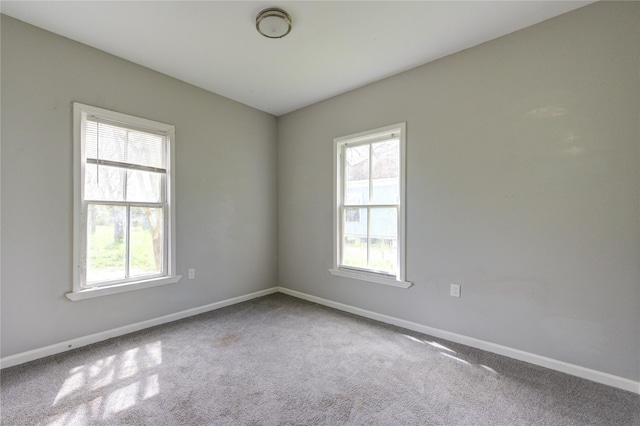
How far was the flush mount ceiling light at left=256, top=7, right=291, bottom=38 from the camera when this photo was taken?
208 cm

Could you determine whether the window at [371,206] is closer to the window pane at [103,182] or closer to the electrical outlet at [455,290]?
the electrical outlet at [455,290]

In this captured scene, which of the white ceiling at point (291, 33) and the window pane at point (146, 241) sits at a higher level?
the white ceiling at point (291, 33)

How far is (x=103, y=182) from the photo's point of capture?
2.67m

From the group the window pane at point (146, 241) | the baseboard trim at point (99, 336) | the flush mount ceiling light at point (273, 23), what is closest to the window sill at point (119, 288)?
the window pane at point (146, 241)

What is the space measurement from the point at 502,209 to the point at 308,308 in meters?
2.43

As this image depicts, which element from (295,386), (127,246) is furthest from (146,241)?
(295,386)

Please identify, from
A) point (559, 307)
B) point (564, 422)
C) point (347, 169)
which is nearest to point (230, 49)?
point (347, 169)

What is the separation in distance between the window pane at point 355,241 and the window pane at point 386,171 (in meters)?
0.30

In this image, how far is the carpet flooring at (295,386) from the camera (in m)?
1.66

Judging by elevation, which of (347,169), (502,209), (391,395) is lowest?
(391,395)

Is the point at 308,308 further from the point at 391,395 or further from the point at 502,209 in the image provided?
the point at 502,209

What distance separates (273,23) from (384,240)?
2.32 meters

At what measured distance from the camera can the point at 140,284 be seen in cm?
285

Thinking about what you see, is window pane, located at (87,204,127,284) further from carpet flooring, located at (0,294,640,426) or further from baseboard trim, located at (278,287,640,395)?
baseboard trim, located at (278,287,640,395)
